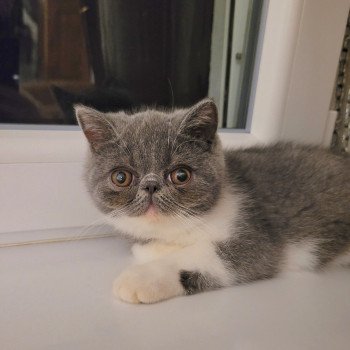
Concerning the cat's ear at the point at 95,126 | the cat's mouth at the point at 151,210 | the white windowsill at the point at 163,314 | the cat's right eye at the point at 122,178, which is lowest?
the white windowsill at the point at 163,314

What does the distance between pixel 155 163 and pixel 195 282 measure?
256mm

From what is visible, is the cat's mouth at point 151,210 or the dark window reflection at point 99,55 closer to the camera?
the cat's mouth at point 151,210

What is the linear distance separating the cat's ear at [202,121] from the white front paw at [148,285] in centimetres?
29

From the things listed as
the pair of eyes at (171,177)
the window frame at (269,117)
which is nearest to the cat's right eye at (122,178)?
the pair of eyes at (171,177)

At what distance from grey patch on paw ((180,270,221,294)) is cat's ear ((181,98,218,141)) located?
0.93 ft

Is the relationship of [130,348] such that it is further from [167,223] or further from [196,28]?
[196,28]

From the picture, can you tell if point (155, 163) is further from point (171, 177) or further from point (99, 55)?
point (99, 55)

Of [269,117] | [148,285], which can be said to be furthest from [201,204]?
[269,117]

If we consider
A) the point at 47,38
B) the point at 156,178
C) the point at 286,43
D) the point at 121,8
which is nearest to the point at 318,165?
the point at 286,43

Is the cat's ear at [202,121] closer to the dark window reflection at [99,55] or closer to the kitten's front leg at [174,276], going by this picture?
the kitten's front leg at [174,276]

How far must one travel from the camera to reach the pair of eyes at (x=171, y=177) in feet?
2.50

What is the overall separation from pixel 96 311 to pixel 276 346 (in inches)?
12.9

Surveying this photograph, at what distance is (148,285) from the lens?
723 millimetres

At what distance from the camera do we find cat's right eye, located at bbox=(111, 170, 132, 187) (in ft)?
2.52
